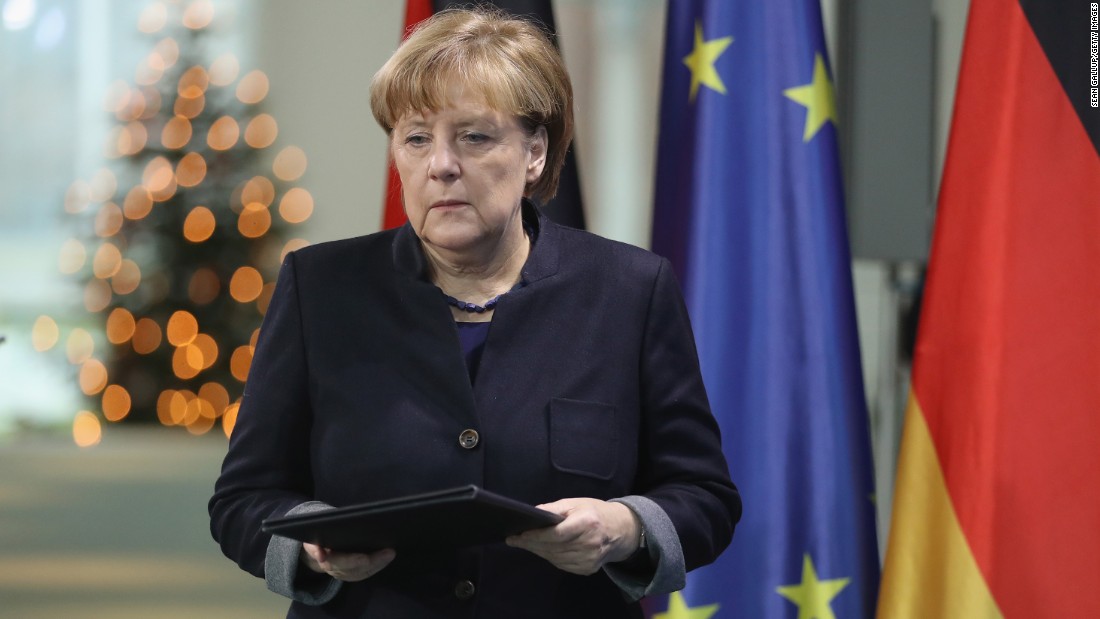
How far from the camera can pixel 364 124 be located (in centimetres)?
349

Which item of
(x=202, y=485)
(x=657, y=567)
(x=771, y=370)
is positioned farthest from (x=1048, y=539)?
(x=202, y=485)

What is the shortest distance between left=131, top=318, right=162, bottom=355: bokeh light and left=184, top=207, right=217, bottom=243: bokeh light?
0.28 m

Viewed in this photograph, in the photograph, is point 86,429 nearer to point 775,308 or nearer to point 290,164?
point 290,164

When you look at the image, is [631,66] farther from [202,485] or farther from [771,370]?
[202,485]

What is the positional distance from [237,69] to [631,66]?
1.38 meters

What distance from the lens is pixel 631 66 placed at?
316cm

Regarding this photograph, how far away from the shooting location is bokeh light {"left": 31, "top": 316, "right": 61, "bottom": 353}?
12.8 ft

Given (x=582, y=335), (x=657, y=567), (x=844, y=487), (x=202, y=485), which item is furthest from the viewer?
(x=202, y=485)

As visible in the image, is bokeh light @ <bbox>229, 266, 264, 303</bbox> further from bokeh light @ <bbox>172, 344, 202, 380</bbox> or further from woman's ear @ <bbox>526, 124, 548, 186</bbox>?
woman's ear @ <bbox>526, 124, 548, 186</bbox>

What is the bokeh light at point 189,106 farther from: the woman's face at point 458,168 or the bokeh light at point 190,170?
the woman's face at point 458,168

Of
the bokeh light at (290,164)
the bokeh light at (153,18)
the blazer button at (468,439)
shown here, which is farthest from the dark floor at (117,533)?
the blazer button at (468,439)

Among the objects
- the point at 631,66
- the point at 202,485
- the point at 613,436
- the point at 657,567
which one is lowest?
the point at 202,485

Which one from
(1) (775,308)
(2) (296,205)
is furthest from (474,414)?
(2) (296,205)

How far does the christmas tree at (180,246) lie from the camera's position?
12.4 feet
